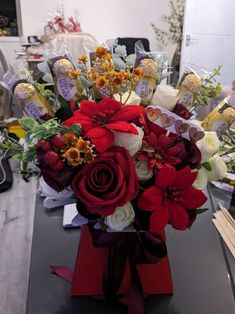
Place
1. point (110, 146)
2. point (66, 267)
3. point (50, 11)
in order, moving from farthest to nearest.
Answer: point (50, 11) → point (66, 267) → point (110, 146)

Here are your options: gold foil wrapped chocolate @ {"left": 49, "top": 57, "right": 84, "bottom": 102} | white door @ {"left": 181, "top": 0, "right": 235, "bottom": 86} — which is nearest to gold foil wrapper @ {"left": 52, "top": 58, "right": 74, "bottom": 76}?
gold foil wrapped chocolate @ {"left": 49, "top": 57, "right": 84, "bottom": 102}

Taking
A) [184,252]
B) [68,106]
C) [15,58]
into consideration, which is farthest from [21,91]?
[15,58]

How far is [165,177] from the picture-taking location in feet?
2.00

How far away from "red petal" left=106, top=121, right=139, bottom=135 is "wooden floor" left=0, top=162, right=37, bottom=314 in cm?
116

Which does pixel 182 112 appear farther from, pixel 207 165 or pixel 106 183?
pixel 106 183

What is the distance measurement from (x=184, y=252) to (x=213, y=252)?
0.08m

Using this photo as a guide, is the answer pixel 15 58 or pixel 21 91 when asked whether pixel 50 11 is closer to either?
pixel 15 58

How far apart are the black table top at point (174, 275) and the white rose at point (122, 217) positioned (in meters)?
0.24

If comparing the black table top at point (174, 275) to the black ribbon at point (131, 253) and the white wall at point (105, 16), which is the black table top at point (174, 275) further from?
the white wall at point (105, 16)

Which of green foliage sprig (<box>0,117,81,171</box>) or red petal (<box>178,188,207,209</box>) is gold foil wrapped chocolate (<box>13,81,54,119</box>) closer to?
green foliage sprig (<box>0,117,81,171</box>)

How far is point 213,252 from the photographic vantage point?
0.94 m

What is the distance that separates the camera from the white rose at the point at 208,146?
66 cm

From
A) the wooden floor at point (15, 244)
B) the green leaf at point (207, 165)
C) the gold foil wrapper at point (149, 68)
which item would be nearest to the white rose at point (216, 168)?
the green leaf at point (207, 165)

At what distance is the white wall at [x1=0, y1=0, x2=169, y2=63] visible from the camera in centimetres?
401
